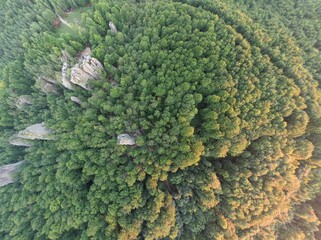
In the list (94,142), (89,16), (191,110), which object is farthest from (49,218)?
(89,16)

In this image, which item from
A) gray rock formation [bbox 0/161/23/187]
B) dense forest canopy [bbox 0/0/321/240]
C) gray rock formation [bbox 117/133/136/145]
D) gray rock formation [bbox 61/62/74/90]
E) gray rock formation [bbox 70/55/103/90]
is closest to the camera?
dense forest canopy [bbox 0/0/321/240]

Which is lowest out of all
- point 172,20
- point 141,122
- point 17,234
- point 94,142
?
point 17,234

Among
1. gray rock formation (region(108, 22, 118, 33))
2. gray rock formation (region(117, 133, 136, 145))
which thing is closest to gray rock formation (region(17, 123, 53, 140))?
gray rock formation (region(117, 133, 136, 145))

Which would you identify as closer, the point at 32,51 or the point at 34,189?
the point at 34,189

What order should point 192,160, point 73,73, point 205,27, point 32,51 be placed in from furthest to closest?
1. point 32,51
2. point 205,27
3. point 73,73
4. point 192,160

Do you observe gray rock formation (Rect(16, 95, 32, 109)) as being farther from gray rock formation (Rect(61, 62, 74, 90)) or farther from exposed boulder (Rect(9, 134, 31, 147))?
gray rock formation (Rect(61, 62, 74, 90))

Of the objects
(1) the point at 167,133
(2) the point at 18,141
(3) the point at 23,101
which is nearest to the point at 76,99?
(3) the point at 23,101

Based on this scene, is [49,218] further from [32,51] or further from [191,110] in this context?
[32,51]

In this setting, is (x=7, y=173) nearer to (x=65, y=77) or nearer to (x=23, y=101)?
(x=23, y=101)
